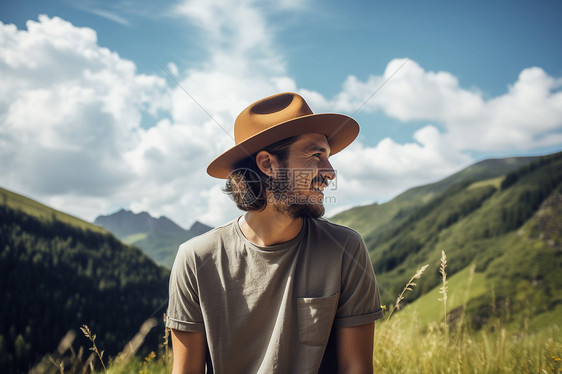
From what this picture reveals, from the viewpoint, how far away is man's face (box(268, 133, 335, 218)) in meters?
2.76

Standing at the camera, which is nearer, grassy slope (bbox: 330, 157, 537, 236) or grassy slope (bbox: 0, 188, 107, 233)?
grassy slope (bbox: 0, 188, 107, 233)

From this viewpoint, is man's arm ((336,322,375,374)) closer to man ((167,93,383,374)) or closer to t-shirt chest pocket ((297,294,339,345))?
man ((167,93,383,374))

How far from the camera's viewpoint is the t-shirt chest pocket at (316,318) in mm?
2473

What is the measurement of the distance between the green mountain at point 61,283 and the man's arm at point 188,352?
853 inches

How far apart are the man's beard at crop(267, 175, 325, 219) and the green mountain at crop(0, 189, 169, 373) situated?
22.2 m

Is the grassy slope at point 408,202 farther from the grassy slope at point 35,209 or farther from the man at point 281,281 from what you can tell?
the man at point 281,281

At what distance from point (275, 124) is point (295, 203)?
623 millimetres

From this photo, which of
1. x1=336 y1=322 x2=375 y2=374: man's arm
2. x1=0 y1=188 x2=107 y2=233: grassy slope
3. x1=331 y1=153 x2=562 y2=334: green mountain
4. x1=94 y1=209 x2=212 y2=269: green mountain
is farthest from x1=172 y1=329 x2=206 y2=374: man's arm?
x1=94 y1=209 x2=212 y2=269: green mountain

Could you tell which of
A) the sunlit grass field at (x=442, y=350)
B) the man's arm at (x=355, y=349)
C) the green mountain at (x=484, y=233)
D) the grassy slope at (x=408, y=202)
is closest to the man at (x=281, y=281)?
the man's arm at (x=355, y=349)

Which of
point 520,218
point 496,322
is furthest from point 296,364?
point 520,218

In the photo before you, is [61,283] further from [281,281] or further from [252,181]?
[281,281]

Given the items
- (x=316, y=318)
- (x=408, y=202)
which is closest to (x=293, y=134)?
(x=316, y=318)

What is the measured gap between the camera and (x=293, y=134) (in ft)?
9.47

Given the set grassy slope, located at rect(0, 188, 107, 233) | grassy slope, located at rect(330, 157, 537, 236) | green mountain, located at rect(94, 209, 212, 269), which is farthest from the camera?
green mountain, located at rect(94, 209, 212, 269)
